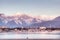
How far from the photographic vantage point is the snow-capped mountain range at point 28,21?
336cm

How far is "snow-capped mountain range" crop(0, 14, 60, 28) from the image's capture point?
3.36m

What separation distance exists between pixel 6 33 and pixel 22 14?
1.56ft

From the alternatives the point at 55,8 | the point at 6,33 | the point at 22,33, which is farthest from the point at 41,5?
the point at 6,33

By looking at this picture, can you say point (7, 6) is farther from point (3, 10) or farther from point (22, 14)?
point (22, 14)

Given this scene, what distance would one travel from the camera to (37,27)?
3.37 m

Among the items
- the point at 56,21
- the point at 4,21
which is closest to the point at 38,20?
the point at 56,21

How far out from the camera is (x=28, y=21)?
3.38m

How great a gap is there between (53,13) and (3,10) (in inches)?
37.9

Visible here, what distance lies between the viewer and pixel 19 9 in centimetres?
342

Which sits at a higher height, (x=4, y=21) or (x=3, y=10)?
(x=3, y=10)

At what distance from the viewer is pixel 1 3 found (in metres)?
3.43

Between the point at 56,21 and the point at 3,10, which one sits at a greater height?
the point at 3,10

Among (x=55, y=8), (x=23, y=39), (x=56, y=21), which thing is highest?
(x=55, y=8)

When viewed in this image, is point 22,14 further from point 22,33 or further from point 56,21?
point 56,21
